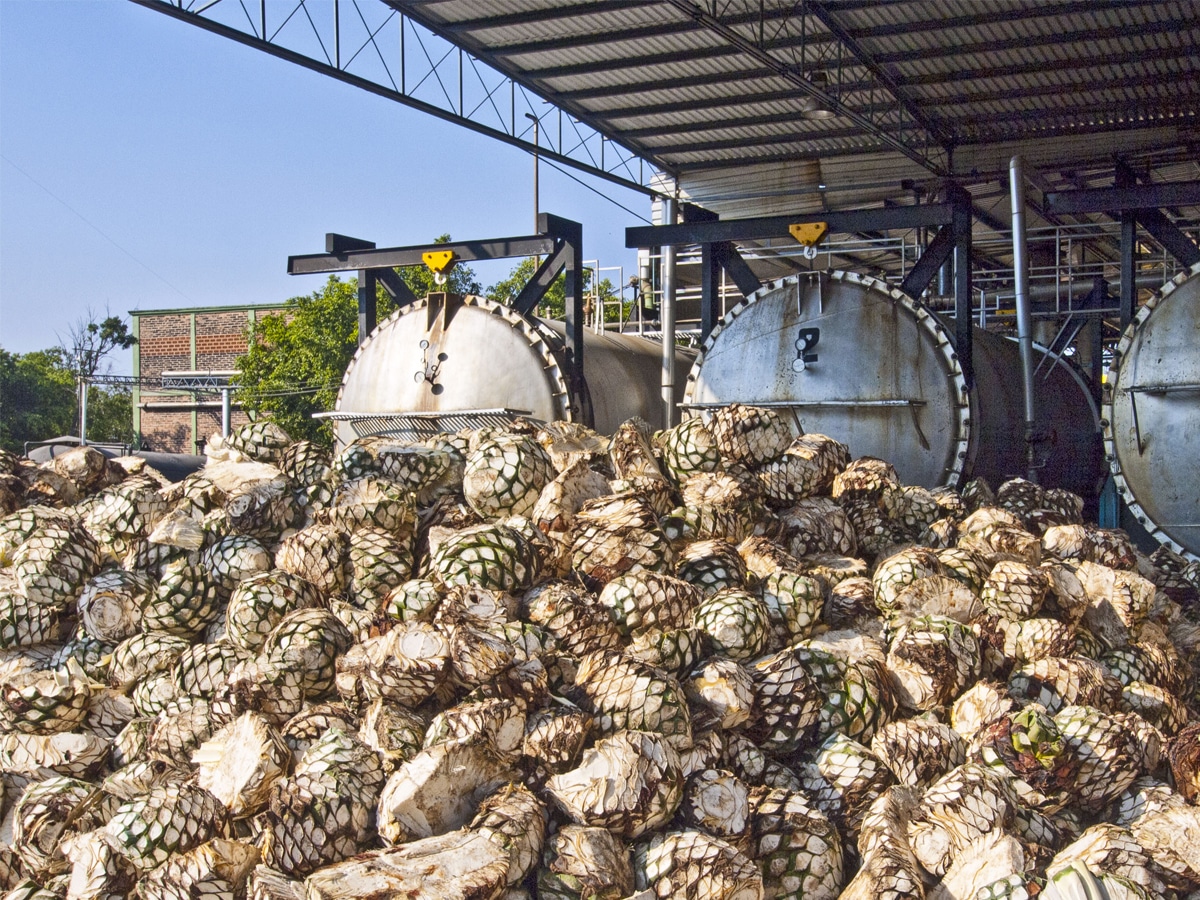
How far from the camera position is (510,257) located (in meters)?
11.0

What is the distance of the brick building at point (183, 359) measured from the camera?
158ft

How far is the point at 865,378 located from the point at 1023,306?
2633 mm

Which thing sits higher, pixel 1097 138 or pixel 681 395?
pixel 1097 138

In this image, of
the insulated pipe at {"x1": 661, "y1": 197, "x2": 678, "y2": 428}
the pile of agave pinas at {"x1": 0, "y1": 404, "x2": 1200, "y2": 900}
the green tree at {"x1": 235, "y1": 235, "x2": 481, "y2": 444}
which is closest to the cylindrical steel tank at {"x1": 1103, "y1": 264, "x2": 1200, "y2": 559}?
the pile of agave pinas at {"x1": 0, "y1": 404, "x2": 1200, "y2": 900}

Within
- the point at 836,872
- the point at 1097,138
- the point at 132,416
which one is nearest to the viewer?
the point at 836,872

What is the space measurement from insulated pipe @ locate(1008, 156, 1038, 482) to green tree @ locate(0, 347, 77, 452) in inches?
1547

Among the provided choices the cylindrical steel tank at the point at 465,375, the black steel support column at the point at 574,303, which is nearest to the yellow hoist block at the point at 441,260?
the cylindrical steel tank at the point at 465,375

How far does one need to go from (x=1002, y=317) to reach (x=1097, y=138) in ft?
14.5

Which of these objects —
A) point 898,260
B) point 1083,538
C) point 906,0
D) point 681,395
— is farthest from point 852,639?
point 898,260

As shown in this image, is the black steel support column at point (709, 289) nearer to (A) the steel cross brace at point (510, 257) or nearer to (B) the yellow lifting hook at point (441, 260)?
(A) the steel cross brace at point (510, 257)

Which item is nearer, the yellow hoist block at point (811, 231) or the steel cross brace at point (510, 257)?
the steel cross brace at point (510, 257)

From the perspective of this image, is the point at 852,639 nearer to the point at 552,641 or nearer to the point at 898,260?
the point at 552,641

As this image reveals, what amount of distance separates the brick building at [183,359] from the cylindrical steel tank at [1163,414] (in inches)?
1656

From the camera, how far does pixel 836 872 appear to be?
3.65m
